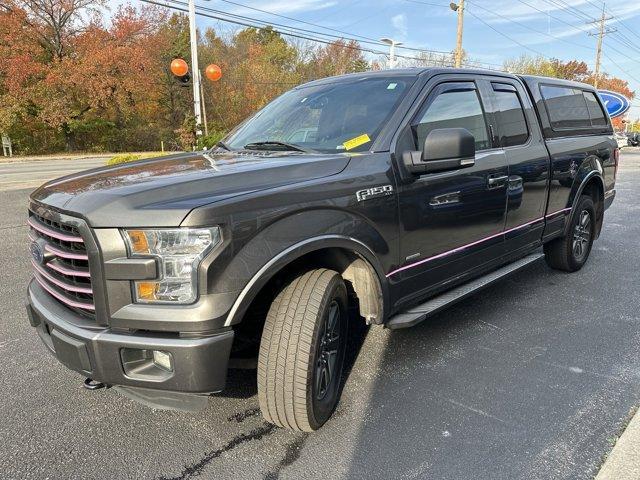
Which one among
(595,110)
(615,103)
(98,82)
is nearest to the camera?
(595,110)

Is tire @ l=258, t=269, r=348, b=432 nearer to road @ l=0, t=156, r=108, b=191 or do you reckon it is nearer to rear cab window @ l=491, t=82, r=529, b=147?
rear cab window @ l=491, t=82, r=529, b=147

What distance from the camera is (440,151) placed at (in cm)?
286

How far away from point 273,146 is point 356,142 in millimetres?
615

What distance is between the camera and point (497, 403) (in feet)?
9.40

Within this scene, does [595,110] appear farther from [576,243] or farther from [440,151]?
[440,151]

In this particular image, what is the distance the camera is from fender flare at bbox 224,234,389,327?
7.06 feet

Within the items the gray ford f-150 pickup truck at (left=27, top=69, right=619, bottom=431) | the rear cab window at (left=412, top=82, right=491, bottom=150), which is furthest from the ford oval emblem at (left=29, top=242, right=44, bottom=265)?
the rear cab window at (left=412, top=82, right=491, bottom=150)

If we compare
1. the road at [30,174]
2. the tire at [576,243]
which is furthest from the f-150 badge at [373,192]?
→ the road at [30,174]

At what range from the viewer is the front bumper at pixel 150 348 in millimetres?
2084

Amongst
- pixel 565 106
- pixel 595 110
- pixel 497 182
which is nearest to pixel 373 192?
pixel 497 182

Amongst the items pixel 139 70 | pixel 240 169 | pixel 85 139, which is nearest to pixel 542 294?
pixel 240 169

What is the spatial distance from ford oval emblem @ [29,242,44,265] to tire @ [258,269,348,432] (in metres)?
1.21

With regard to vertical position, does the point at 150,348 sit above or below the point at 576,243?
above

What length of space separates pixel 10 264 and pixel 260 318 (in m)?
4.30
